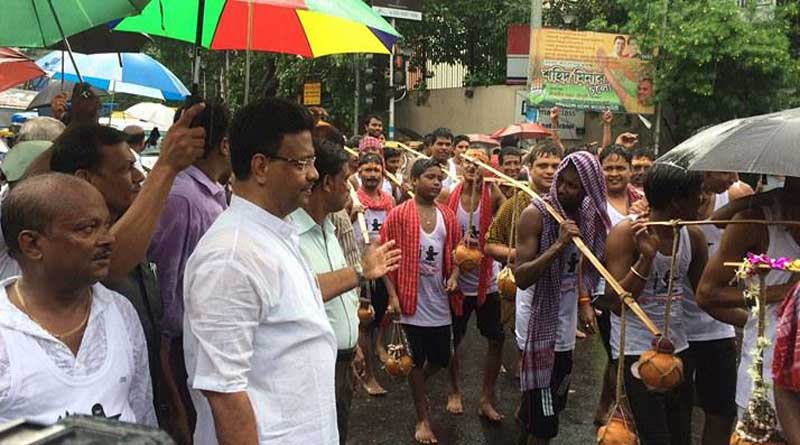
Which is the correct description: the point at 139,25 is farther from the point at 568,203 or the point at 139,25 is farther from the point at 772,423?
the point at 772,423

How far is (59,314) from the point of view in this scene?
1.89 metres

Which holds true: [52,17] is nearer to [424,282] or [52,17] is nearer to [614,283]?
[614,283]

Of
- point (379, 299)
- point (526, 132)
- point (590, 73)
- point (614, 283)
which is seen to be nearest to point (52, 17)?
point (614, 283)

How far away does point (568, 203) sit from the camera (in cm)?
392

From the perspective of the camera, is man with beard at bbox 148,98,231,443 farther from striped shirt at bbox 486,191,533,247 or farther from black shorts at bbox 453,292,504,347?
black shorts at bbox 453,292,504,347

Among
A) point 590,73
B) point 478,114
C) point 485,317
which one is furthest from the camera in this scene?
point 478,114

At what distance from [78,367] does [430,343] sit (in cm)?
327

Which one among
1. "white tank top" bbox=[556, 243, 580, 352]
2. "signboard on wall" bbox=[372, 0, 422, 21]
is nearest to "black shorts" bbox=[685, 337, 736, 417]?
"white tank top" bbox=[556, 243, 580, 352]

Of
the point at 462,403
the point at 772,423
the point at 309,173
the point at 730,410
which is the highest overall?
the point at 309,173

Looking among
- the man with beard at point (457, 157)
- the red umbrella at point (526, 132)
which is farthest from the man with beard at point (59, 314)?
the red umbrella at point (526, 132)

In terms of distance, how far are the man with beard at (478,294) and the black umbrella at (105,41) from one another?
255cm

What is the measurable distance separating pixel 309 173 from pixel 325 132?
5.67ft

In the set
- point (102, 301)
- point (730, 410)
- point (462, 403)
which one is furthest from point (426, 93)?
point (102, 301)

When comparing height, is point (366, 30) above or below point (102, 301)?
above
